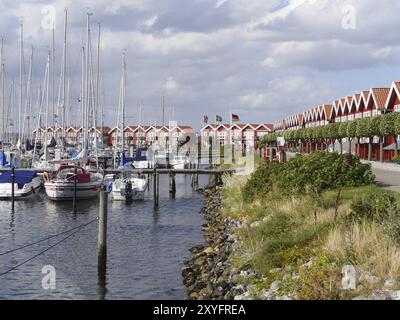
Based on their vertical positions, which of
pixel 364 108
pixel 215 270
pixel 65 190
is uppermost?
pixel 364 108

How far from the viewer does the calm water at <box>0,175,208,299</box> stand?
779 inches

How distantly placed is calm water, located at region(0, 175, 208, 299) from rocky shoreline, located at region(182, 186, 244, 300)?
1.72 feet

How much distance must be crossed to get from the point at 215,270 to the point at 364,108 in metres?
53.7

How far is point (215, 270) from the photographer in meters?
19.6

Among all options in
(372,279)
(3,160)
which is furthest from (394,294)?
(3,160)

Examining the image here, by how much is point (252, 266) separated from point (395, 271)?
5460 mm

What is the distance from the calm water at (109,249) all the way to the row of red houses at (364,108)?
2460 centimetres

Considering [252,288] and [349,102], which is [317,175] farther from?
[349,102]

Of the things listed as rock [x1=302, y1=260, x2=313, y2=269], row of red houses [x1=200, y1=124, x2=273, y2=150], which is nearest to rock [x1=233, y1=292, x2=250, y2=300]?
rock [x1=302, y1=260, x2=313, y2=269]

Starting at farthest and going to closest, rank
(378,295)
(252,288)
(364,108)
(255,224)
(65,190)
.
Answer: (364,108)
(65,190)
(255,224)
(252,288)
(378,295)

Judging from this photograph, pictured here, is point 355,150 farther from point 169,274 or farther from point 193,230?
point 169,274

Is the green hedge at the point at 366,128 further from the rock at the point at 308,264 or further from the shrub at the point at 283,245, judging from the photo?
the rock at the point at 308,264

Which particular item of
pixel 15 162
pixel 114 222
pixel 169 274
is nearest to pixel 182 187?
pixel 15 162

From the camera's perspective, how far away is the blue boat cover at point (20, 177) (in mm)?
46594
